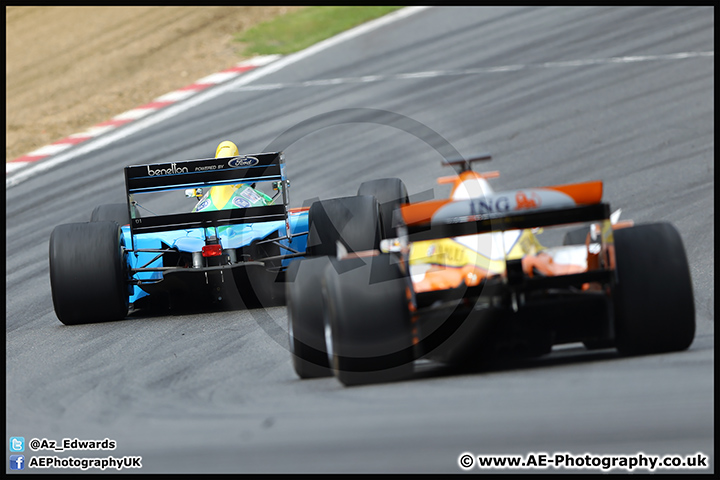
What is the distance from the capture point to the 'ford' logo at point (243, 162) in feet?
34.1

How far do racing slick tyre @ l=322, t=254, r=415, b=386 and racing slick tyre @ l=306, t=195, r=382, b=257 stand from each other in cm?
343

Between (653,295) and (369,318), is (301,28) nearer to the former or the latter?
(369,318)

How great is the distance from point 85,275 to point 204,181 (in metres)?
1.51

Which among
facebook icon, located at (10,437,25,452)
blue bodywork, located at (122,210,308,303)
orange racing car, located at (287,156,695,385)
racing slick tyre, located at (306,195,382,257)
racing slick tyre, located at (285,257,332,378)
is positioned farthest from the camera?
blue bodywork, located at (122,210,308,303)

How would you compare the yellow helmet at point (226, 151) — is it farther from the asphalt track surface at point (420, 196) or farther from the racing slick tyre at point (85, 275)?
the asphalt track surface at point (420, 196)

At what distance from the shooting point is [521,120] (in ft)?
58.2

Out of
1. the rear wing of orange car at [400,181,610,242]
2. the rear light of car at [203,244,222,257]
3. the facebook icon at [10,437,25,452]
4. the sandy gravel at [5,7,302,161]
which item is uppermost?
the sandy gravel at [5,7,302,161]

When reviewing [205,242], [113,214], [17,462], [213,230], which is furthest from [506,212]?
[113,214]

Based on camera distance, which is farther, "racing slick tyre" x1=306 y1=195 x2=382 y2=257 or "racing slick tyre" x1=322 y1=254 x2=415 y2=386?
"racing slick tyre" x1=306 y1=195 x2=382 y2=257

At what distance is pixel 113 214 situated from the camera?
449 inches

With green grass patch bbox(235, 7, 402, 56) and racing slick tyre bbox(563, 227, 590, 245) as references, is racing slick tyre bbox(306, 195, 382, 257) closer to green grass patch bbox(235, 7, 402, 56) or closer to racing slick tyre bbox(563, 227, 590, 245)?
racing slick tyre bbox(563, 227, 590, 245)

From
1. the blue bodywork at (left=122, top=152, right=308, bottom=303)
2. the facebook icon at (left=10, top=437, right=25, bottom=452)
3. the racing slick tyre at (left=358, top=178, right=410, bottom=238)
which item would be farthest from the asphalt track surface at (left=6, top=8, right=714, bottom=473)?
the racing slick tyre at (left=358, top=178, right=410, bottom=238)

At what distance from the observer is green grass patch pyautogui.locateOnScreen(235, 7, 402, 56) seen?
22578 mm

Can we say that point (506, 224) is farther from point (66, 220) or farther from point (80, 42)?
point (80, 42)
